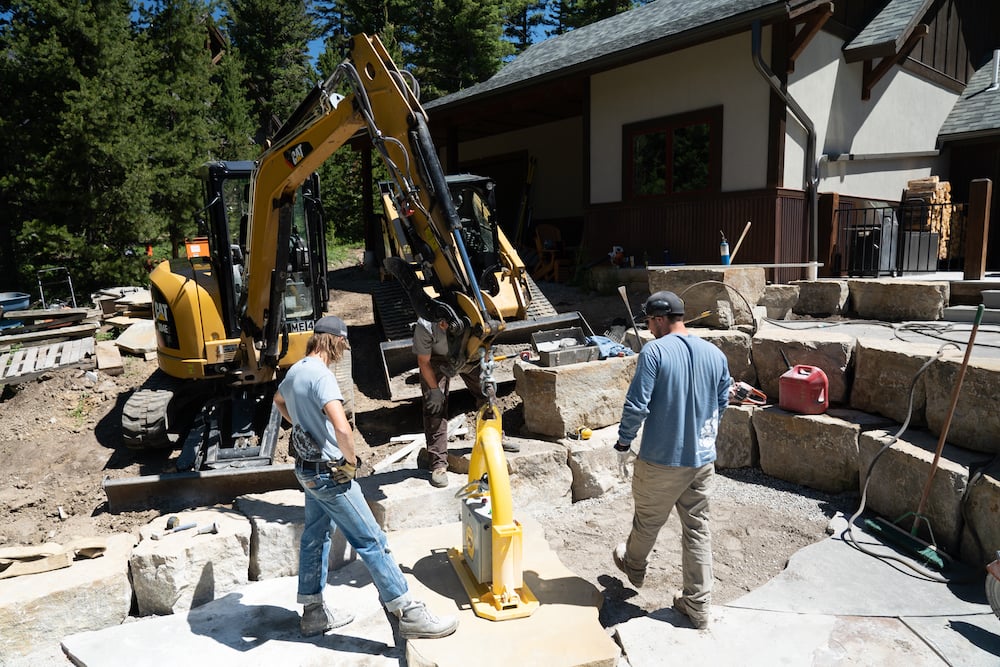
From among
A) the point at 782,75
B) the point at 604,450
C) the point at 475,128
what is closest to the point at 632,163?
the point at 782,75

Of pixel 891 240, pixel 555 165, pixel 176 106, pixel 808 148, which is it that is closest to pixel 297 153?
pixel 808 148

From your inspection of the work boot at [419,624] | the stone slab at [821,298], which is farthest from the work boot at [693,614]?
Answer: the stone slab at [821,298]

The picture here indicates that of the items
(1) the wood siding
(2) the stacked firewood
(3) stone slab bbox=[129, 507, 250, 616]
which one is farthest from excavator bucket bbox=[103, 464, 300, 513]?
(2) the stacked firewood

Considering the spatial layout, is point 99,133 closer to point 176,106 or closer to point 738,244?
point 176,106

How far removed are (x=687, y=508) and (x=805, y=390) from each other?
2.47 meters

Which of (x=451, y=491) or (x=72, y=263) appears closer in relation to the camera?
(x=451, y=491)

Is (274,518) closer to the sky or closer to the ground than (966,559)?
closer to the sky

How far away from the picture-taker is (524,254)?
559 inches

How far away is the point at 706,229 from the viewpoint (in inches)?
412

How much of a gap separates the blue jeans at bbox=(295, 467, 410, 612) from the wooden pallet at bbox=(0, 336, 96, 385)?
6.83 metres

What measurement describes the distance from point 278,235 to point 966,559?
5.86 meters

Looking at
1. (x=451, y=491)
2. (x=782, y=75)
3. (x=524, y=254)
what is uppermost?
(x=782, y=75)

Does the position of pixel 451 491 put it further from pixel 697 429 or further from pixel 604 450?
pixel 697 429

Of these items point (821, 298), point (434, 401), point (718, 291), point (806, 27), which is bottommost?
point (434, 401)
